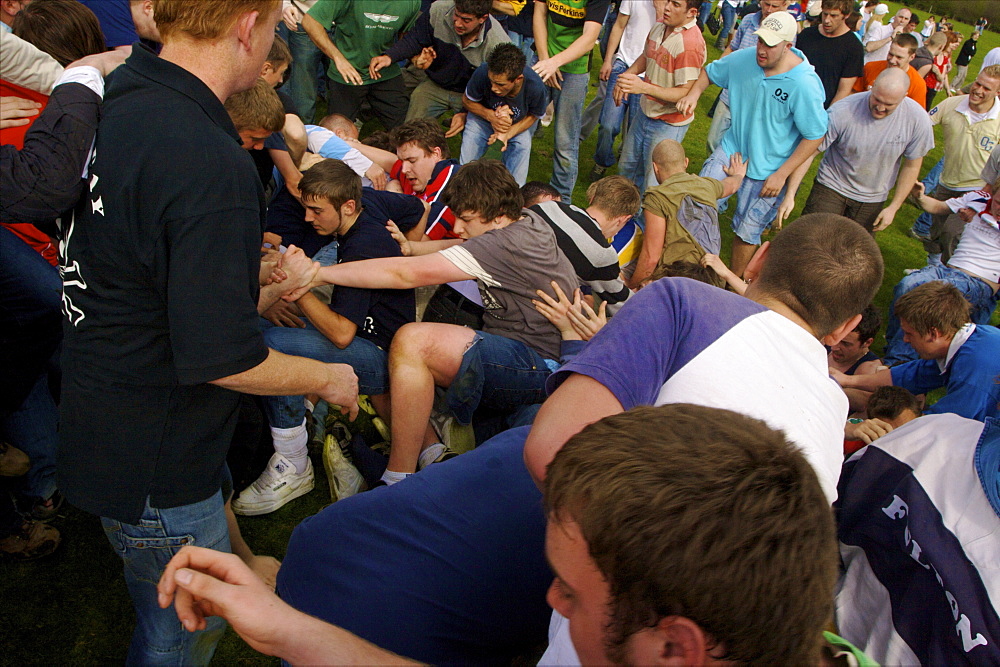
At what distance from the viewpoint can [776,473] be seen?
1015 mm

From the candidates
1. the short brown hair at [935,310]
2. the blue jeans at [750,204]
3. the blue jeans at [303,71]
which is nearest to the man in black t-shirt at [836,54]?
the blue jeans at [750,204]

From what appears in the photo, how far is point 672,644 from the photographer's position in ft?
3.16

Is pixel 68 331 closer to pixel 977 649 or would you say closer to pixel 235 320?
pixel 235 320

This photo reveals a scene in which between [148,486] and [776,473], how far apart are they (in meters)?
1.58

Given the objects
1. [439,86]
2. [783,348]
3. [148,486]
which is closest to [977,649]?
[783,348]

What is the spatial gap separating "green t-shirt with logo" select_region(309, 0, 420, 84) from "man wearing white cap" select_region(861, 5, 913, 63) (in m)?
7.51

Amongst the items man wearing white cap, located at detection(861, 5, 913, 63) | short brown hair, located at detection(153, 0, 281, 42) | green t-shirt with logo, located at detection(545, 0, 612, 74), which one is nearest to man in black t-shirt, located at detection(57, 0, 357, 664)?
short brown hair, located at detection(153, 0, 281, 42)

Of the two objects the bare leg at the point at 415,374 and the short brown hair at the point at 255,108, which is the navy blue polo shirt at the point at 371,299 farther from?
the short brown hair at the point at 255,108

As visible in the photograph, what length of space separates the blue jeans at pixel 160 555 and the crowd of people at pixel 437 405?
0.03 feet

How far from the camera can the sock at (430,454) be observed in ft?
11.0

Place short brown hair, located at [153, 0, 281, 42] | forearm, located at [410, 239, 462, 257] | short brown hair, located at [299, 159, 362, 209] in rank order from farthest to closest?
forearm, located at [410, 239, 462, 257]
short brown hair, located at [299, 159, 362, 209]
short brown hair, located at [153, 0, 281, 42]

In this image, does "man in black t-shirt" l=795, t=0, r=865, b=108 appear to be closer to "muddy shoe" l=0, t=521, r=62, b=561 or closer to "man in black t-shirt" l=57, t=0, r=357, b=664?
"man in black t-shirt" l=57, t=0, r=357, b=664

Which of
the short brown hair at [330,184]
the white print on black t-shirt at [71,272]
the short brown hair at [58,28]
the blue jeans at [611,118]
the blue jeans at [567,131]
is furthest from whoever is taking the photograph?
the blue jeans at [611,118]

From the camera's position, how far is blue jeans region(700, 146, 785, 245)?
Answer: 5938 mm
